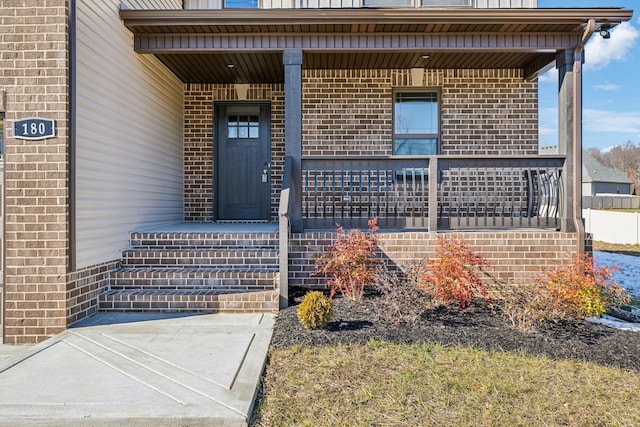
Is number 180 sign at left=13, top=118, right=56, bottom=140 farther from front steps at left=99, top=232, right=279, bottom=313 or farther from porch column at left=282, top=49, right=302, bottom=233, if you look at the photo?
porch column at left=282, top=49, right=302, bottom=233

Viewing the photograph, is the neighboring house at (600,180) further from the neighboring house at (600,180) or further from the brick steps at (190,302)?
the brick steps at (190,302)

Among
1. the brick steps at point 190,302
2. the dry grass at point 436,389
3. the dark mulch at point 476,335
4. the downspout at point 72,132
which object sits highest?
the downspout at point 72,132

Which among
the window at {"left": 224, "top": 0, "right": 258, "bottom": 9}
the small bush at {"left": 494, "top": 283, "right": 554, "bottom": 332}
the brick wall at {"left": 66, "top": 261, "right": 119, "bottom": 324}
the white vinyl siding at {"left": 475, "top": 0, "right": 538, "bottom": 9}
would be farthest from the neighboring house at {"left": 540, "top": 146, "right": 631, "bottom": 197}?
the brick wall at {"left": 66, "top": 261, "right": 119, "bottom": 324}

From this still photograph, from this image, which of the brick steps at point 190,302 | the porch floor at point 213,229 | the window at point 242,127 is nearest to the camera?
the brick steps at point 190,302

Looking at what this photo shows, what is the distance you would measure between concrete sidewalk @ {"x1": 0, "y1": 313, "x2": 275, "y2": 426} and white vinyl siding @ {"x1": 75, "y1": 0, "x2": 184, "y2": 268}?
1.03m

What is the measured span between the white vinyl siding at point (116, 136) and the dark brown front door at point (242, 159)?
1059 millimetres

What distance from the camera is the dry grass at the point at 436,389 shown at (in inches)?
100

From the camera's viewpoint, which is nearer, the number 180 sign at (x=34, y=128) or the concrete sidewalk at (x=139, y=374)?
the concrete sidewalk at (x=139, y=374)

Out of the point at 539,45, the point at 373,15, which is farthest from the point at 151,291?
the point at 539,45

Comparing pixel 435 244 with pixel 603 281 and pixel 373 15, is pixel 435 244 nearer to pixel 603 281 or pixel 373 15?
pixel 603 281

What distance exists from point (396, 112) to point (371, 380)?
5504mm

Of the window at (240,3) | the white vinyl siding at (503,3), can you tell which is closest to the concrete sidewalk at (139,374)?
the window at (240,3)

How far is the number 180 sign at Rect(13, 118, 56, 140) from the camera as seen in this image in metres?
4.02

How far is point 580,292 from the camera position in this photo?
3.96 m
